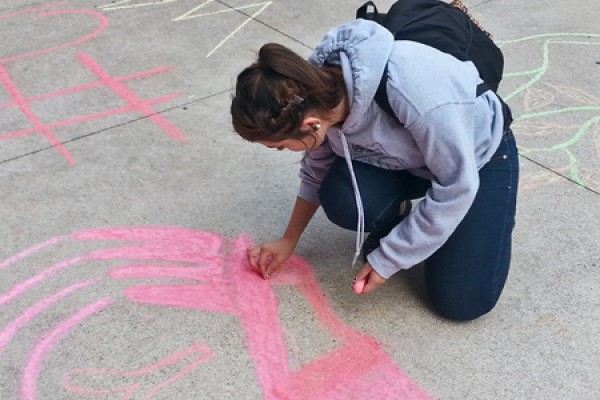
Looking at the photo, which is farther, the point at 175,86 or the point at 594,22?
the point at 594,22

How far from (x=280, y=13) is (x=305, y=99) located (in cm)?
238

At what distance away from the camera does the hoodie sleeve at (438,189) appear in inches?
69.4

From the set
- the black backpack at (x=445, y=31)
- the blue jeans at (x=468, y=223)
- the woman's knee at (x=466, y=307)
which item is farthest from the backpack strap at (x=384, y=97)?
the woman's knee at (x=466, y=307)

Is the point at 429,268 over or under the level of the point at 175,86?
over

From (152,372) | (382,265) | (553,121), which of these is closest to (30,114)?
(152,372)

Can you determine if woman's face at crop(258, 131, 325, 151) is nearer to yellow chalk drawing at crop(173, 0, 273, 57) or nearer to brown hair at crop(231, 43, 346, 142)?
brown hair at crop(231, 43, 346, 142)

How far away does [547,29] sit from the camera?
12.7ft

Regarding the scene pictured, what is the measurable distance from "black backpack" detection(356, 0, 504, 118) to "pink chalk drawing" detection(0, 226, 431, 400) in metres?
0.65

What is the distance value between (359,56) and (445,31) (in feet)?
1.12

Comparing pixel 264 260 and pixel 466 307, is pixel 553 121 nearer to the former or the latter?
pixel 466 307

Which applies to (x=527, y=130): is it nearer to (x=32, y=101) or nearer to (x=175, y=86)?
(x=175, y=86)

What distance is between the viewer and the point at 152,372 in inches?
74.7

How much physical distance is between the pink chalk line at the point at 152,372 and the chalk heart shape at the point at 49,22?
202cm

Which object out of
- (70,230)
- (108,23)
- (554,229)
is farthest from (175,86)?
(554,229)
